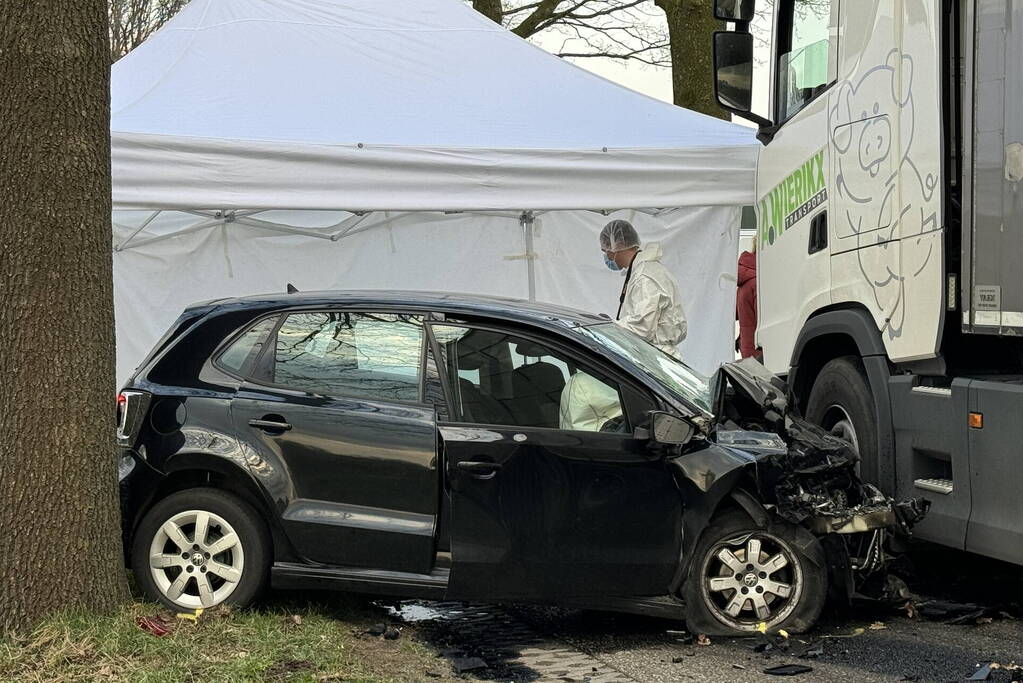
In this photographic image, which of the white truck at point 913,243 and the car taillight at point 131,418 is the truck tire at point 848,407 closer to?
the white truck at point 913,243

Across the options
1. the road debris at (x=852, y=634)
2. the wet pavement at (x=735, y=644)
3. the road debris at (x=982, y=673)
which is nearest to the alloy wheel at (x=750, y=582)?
the wet pavement at (x=735, y=644)

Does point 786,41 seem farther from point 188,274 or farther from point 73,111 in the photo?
point 188,274

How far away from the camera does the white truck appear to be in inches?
191

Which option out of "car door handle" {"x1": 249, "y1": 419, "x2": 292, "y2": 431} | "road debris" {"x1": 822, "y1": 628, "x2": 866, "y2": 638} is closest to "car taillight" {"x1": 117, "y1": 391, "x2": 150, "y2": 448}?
"car door handle" {"x1": 249, "y1": 419, "x2": 292, "y2": 431}

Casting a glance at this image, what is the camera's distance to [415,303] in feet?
18.5

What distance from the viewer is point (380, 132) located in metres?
9.09

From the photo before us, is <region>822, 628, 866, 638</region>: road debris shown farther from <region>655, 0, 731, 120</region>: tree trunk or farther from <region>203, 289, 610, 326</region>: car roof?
<region>655, 0, 731, 120</region>: tree trunk

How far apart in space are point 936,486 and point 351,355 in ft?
8.62

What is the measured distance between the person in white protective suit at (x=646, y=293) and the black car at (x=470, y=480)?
2739 millimetres

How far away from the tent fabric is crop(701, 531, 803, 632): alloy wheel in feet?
19.9

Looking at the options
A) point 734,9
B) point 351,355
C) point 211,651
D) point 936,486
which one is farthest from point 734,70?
point 211,651

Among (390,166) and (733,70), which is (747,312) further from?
(733,70)

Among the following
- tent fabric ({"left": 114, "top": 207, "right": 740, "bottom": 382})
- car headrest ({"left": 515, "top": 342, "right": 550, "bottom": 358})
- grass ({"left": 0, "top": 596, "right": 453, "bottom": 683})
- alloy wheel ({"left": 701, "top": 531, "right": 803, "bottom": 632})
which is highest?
tent fabric ({"left": 114, "top": 207, "right": 740, "bottom": 382})

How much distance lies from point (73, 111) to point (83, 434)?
127 cm
